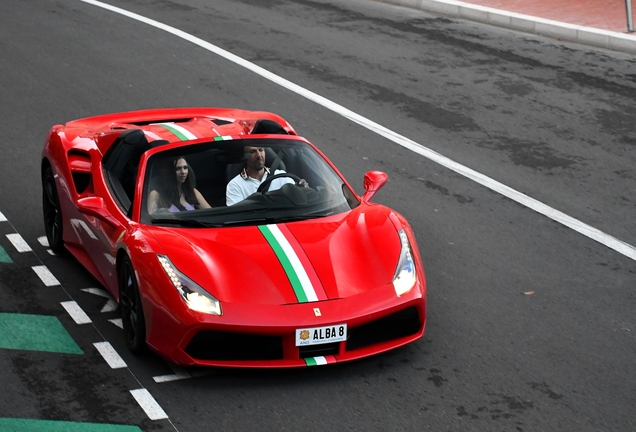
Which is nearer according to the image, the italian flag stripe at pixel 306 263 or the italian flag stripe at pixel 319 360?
the italian flag stripe at pixel 319 360

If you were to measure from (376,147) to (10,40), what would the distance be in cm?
759

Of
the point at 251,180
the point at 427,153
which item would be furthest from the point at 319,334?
the point at 427,153

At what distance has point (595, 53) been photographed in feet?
53.1

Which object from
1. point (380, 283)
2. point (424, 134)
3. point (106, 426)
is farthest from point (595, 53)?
point (106, 426)

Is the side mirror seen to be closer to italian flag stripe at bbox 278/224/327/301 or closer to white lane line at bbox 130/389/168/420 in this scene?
italian flag stripe at bbox 278/224/327/301

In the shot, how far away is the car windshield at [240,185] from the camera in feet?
24.6

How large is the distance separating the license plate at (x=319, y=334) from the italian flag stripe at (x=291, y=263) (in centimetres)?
22

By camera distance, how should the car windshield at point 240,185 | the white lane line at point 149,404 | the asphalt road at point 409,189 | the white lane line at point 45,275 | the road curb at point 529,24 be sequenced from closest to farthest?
the white lane line at point 149,404
the asphalt road at point 409,189
the car windshield at point 240,185
the white lane line at point 45,275
the road curb at point 529,24

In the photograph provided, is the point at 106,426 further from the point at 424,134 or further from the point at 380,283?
the point at 424,134

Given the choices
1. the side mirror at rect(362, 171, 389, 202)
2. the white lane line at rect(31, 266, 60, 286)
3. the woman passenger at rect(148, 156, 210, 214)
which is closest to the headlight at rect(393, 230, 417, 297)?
the side mirror at rect(362, 171, 389, 202)

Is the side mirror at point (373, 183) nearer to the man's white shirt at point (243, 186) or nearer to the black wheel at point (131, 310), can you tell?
the man's white shirt at point (243, 186)

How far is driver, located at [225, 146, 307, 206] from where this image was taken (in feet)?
25.7

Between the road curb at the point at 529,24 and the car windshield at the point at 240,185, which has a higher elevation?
the car windshield at the point at 240,185

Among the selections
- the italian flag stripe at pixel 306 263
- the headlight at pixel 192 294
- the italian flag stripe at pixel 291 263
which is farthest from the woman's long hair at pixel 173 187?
the headlight at pixel 192 294
